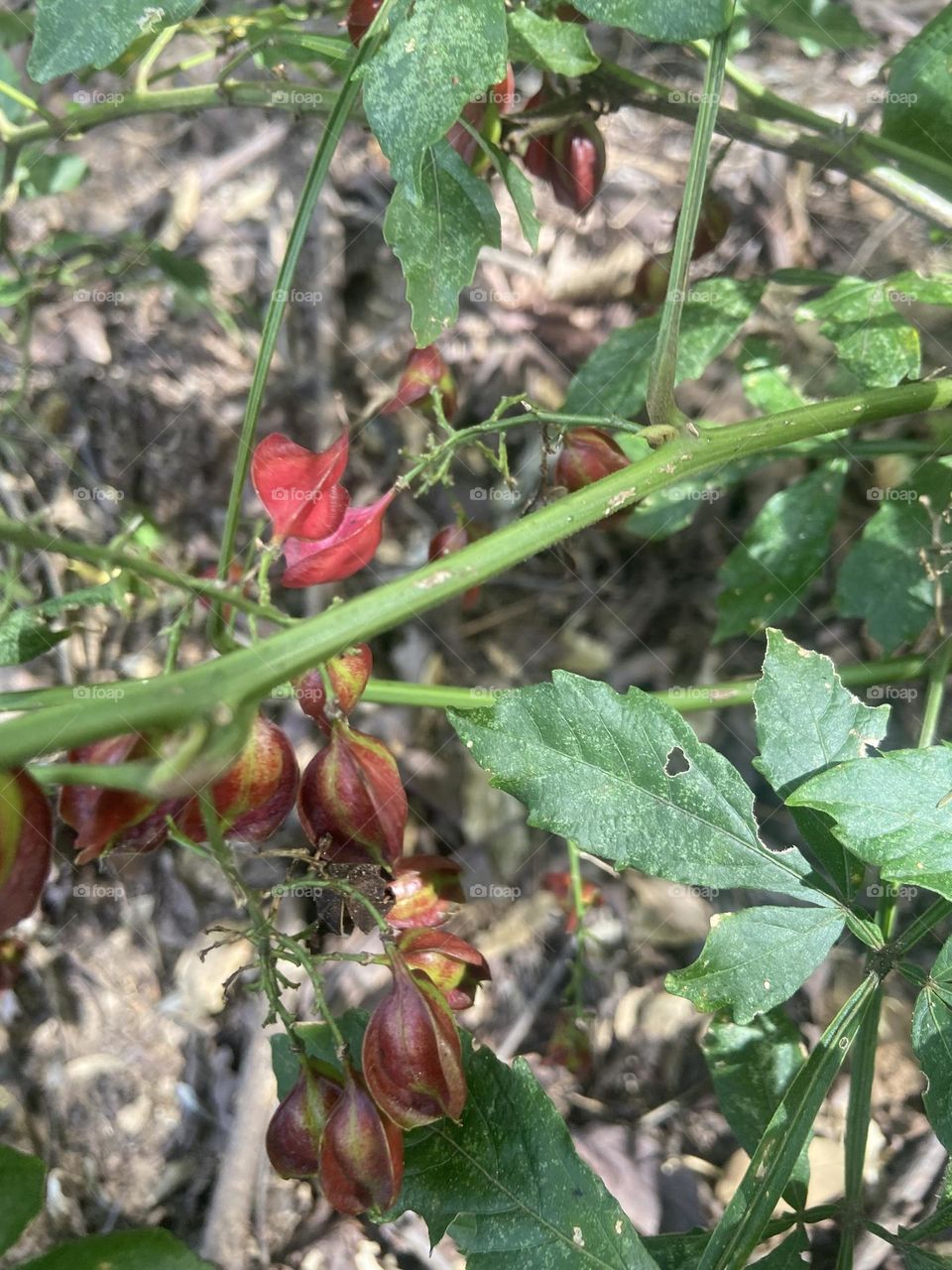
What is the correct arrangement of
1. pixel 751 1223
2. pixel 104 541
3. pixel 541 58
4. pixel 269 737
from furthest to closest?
1. pixel 104 541
2. pixel 541 58
3. pixel 269 737
4. pixel 751 1223

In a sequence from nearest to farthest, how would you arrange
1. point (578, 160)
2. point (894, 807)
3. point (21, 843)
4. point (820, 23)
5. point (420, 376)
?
1. point (21, 843)
2. point (894, 807)
3. point (420, 376)
4. point (578, 160)
5. point (820, 23)

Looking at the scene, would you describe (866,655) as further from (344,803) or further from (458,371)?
(344,803)

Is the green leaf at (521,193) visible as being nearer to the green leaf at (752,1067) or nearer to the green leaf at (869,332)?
the green leaf at (869,332)

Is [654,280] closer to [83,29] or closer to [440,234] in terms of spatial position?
[440,234]

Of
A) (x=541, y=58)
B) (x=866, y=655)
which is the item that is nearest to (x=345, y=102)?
(x=541, y=58)

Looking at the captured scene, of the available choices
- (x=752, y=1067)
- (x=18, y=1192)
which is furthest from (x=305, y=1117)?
(x=752, y=1067)

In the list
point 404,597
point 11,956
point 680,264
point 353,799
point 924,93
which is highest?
point 924,93
